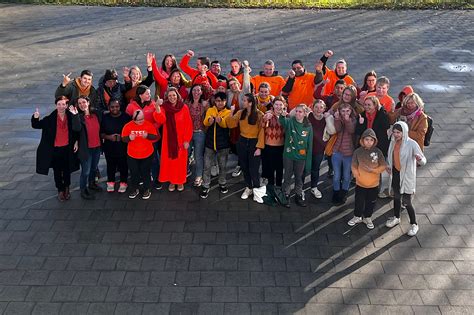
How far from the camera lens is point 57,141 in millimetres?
7332

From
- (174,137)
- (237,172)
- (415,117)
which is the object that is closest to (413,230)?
(415,117)

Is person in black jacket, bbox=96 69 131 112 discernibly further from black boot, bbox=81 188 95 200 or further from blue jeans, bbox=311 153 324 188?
blue jeans, bbox=311 153 324 188

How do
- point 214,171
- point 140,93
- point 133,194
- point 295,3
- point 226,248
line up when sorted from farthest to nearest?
point 295,3
point 214,171
point 133,194
point 140,93
point 226,248

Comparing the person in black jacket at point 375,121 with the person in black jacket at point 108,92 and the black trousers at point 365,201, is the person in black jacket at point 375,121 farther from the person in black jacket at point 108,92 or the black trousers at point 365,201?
the person in black jacket at point 108,92

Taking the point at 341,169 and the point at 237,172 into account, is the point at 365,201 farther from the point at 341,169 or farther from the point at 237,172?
the point at 237,172

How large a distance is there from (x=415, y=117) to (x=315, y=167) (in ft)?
5.58

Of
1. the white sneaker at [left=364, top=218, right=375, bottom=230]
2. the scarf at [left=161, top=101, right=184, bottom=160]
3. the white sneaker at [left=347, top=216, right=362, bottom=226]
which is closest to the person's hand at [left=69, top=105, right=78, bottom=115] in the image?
the scarf at [left=161, top=101, right=184, bottom=160]

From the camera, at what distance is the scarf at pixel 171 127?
300 inches

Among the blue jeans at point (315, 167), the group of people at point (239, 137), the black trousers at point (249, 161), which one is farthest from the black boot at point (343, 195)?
the black trousers at point (249, 161)

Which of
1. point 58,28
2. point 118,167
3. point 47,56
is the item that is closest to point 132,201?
point 118,167

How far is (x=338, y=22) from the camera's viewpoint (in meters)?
18.3

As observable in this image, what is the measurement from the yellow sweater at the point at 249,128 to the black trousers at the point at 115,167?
184cm

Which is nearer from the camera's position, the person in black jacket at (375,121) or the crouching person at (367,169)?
the crouching person at (367,169)

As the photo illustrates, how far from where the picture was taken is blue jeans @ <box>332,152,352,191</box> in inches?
296
